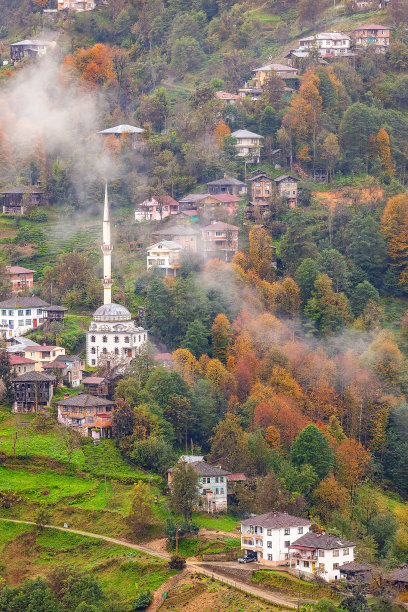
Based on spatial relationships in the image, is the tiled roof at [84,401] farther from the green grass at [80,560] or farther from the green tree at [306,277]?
the green tree at [306,277]

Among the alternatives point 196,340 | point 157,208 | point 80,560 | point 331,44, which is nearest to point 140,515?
point 80,560

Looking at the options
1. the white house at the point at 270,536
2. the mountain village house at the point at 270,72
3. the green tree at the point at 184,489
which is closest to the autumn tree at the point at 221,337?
the green tree at the point at 184,489

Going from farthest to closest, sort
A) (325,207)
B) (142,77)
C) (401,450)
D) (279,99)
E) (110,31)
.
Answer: (110,31) < (142,77) < (279,99) < (325,207) < (401,450)

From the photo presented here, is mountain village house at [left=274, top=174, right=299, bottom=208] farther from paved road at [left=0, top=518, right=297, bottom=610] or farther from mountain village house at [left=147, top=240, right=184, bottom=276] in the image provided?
paved road at [left=0, top=518, right=297, bottom=610]

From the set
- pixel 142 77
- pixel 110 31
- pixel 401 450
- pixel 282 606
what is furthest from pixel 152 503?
pixel 110 31

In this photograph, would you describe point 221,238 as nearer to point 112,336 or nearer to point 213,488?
point 112,336

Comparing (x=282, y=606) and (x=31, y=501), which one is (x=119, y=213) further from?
(x=282, y=606)

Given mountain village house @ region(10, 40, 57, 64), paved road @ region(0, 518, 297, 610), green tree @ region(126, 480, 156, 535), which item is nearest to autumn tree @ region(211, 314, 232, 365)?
green tree @ region(126, 480, 156, 535)
